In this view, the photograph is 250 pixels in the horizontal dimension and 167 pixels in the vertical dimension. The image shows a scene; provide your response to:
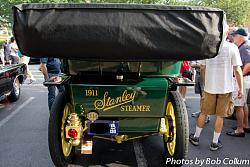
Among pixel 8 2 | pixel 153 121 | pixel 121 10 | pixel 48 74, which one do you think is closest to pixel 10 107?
pixel 48 74

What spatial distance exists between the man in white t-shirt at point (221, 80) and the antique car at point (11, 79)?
13.3 ft

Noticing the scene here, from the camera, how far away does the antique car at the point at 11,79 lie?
626cm

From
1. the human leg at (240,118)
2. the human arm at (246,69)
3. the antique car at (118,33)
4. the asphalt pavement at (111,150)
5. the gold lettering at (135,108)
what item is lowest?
the asphalt pavement at (111,150)

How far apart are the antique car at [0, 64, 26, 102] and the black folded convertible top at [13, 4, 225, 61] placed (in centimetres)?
385

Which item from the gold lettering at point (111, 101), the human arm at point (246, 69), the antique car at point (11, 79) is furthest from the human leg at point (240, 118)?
the antique car at point (11, 79)

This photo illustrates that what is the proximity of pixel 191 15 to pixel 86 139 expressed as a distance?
186 cm

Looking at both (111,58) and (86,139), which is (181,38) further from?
(86,139)

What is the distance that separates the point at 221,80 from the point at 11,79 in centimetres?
462

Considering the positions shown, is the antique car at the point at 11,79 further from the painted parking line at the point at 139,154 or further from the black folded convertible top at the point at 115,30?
the black folded convertible top at the point at 115,30

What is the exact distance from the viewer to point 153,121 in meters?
3.47

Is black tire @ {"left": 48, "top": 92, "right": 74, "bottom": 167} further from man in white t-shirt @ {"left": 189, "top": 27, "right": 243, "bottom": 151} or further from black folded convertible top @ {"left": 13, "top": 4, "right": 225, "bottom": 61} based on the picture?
→ man in white t-shirt @ {"left": 189, "top": 27, "right": 243, "bottom": 151}

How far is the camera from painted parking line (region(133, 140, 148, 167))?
3.87 meters

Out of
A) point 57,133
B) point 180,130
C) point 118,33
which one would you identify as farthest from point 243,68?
point 57,133

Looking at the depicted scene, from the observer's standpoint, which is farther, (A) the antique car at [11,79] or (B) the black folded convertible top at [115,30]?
(A) the antique car at [11,79]
